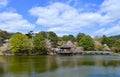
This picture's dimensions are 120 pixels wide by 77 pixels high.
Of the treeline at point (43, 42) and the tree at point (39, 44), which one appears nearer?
the treeline at point (43, 42)

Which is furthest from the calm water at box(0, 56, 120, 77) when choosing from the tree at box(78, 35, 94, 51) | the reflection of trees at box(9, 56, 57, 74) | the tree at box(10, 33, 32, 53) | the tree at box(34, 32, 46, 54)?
the tree at box(78, 35, 94, 51)

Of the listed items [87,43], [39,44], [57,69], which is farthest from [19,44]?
[57,69]

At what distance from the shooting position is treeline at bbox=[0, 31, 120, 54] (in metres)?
76.6

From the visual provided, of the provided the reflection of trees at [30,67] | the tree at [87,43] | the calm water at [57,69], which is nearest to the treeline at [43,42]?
the tree at [87,43]

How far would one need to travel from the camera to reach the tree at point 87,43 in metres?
90.8

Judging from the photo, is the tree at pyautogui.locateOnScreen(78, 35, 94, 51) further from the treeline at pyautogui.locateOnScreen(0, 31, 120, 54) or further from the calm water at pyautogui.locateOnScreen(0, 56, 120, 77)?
the calm water at pyautogui.locateOnScreen(0, 56, 120, 77)

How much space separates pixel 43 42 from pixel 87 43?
2085 centimetres

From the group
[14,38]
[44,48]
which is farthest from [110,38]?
[14,38]

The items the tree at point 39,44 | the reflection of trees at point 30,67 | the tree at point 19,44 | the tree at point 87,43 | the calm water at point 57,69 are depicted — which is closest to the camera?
the calm water at point 57,69

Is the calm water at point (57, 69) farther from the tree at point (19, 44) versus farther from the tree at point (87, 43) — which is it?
the tree at point (87, 43)

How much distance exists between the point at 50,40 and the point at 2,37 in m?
26.3

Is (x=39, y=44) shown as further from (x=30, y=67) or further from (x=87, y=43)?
(x=30, y=67)

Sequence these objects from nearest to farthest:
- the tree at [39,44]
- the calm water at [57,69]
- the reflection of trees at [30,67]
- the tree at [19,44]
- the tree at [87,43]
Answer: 1. the calm water at [57,69]
2. the reflection of trees at [30,67]
3. the tree at [19,44]
4. the tree at [39,44]
5. the tree at [87,43]

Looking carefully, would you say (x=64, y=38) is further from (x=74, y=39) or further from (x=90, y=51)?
(x=90, y=51)
